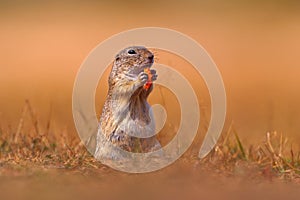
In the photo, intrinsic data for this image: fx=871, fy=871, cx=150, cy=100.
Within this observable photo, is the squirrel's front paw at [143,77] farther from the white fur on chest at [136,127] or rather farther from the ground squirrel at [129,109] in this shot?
the white fur on chest at [136,127]

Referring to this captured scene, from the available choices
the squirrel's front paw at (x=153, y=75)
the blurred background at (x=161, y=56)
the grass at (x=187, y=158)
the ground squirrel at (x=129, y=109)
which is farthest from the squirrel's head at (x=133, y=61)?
the blurred background at (x=161, y=56)

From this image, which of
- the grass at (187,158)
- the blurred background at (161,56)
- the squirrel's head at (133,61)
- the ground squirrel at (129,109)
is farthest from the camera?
the blurred background at (161,56)

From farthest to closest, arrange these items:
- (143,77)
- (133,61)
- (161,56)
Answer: (161,56)
(133,61)
(143,77)

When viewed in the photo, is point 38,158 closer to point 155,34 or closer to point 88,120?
point 88,120

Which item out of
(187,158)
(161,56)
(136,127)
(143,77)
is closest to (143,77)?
(143,77)

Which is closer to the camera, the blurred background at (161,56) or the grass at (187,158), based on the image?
the grass at (187,158)

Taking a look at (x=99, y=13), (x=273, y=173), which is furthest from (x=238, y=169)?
(x=99, y=13)

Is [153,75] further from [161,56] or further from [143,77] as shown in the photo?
[161,56]
